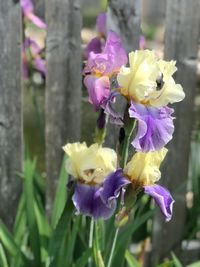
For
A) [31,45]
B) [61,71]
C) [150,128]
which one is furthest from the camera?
[31,45]

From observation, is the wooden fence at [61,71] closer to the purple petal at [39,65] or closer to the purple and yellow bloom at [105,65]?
the purple petal at [39,65]

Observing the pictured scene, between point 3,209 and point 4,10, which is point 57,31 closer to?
point 4,10

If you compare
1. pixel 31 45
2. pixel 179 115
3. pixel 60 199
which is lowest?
pixel 60 199

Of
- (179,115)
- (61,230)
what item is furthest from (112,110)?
(179,115)

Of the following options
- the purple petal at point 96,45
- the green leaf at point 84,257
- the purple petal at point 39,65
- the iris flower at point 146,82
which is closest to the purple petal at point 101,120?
the iris flower at point 146,82

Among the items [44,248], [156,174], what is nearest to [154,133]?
[156,174]

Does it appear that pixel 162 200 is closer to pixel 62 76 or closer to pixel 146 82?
pixel 146 82

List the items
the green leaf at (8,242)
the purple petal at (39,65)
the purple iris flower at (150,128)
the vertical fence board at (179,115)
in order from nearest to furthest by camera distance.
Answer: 1. the purple iris flower at (150,128)
2. the green leaf at (8,242)
3. the vertical fence board at (179,115)
4. the purple petal at (39,65)
